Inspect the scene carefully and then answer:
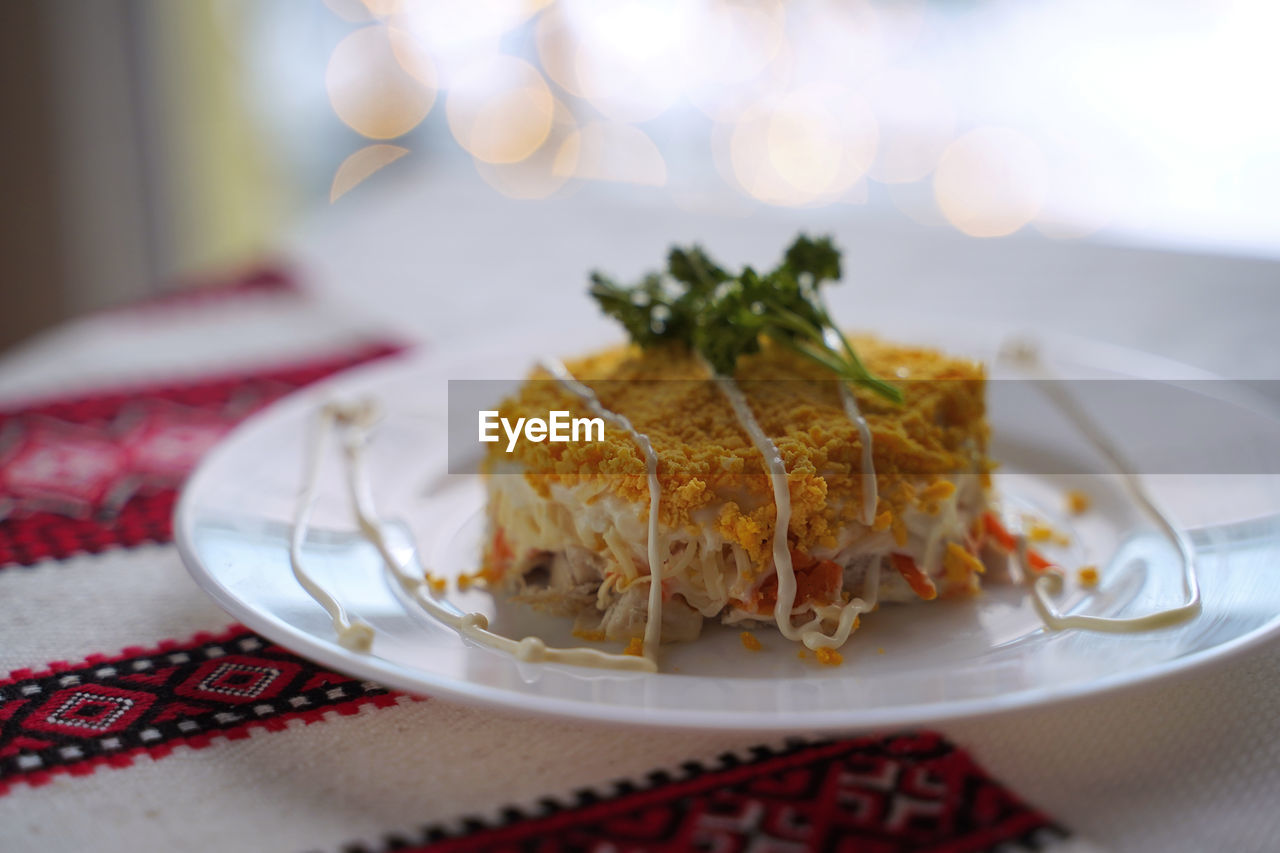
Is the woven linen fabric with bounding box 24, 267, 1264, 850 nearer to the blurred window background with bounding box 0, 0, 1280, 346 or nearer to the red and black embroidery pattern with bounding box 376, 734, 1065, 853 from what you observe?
the red and black embroidery pattern with bounding box 376, 734, 1065, 853

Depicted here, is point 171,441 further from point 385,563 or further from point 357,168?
point 357,168

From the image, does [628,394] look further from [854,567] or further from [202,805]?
[202,805]

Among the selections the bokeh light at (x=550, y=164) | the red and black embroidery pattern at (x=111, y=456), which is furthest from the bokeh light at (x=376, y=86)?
the red and black embroidery pattern at (x=111, y=456)

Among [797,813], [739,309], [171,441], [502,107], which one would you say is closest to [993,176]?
[502,107]

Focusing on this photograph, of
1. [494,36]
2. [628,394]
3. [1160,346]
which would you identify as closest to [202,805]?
[628,394]

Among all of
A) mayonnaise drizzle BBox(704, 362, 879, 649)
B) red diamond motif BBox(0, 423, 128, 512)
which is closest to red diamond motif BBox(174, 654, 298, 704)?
mayonnaise drizzle BBox(704, 362, 879, 649)

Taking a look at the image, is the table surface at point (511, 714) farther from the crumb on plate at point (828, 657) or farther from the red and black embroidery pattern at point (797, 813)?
the crumb on plate at point (828, 657)
